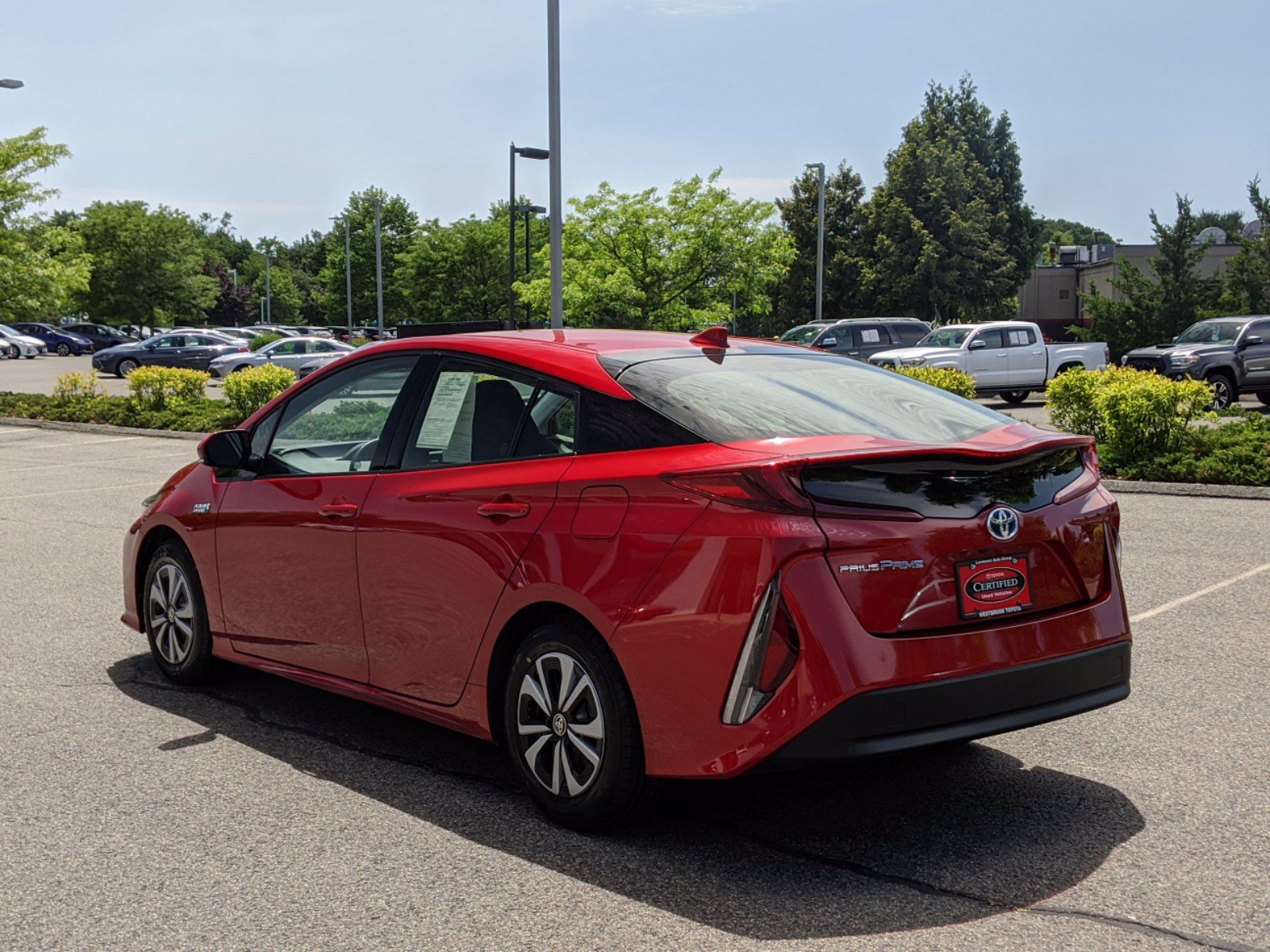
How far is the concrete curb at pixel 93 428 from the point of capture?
22562 millimetres

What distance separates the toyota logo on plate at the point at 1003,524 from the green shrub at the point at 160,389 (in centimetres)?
2289

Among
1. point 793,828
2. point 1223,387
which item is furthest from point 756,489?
point 1223,387

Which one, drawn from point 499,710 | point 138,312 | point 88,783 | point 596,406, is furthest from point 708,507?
point 138,312

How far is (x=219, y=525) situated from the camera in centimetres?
574

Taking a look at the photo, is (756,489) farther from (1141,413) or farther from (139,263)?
(139,263)

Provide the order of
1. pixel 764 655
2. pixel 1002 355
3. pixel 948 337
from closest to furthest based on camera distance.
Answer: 1. pixel 764 655
2. pixel 1002 355
3. pixel 948 337

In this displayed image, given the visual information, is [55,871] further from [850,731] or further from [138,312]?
[138,312]

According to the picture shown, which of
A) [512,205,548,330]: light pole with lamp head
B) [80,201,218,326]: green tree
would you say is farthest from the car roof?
[80,201,218,326]: green tree

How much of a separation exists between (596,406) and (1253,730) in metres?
3.03

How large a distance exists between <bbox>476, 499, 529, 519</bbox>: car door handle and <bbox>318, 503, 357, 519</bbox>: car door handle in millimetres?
732

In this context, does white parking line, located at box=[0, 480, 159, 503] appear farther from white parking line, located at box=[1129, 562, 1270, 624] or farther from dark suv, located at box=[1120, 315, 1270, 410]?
dark suv, located at box=[1120, 315, 1270, 410]

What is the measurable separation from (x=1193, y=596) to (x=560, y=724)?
17.3 ft

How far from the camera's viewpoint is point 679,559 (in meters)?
3.84

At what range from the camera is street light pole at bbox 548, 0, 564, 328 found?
2198 centimetres
